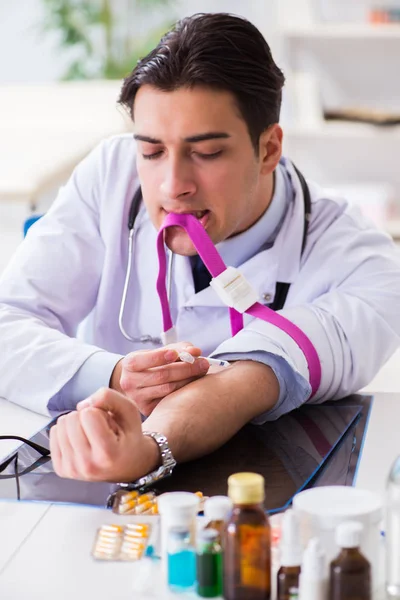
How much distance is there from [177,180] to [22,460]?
49cm

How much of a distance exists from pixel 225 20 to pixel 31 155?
202 centimetres

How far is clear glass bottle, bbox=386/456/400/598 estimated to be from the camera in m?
0.93

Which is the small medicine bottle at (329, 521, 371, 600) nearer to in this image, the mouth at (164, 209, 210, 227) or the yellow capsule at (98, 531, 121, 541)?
the yellow capsule at (98, 531, 121, 541)

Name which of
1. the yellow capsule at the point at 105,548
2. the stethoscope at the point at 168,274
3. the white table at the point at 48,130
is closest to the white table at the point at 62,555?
the yellow capsule at the point at 105,548

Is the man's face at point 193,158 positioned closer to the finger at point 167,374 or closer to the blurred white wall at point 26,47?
the finger at point 167,374

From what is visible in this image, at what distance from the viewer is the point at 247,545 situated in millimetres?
906

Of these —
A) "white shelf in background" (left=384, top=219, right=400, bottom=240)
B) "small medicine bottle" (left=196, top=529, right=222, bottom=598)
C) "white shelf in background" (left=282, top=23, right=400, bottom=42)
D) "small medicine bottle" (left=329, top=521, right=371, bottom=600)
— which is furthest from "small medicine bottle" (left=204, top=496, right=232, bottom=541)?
"white shelf in background" (left=282, top=23, right=400, bottom=42)

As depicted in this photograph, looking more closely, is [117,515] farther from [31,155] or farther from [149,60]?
[31,155]

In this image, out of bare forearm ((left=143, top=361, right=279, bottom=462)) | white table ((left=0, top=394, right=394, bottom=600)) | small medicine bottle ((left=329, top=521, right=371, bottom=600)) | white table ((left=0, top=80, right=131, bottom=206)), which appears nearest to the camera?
small medicine bottle ((left=329, top=521, right=371, bottom=600))

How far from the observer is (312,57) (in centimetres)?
482

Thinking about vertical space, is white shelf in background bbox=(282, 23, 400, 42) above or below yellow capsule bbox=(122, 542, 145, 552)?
above

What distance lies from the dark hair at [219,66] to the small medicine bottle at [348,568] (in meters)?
0.85

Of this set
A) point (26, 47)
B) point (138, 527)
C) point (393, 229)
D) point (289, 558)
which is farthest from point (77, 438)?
point (26, 47)

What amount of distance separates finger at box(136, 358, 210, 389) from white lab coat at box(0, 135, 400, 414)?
0.32 feet
